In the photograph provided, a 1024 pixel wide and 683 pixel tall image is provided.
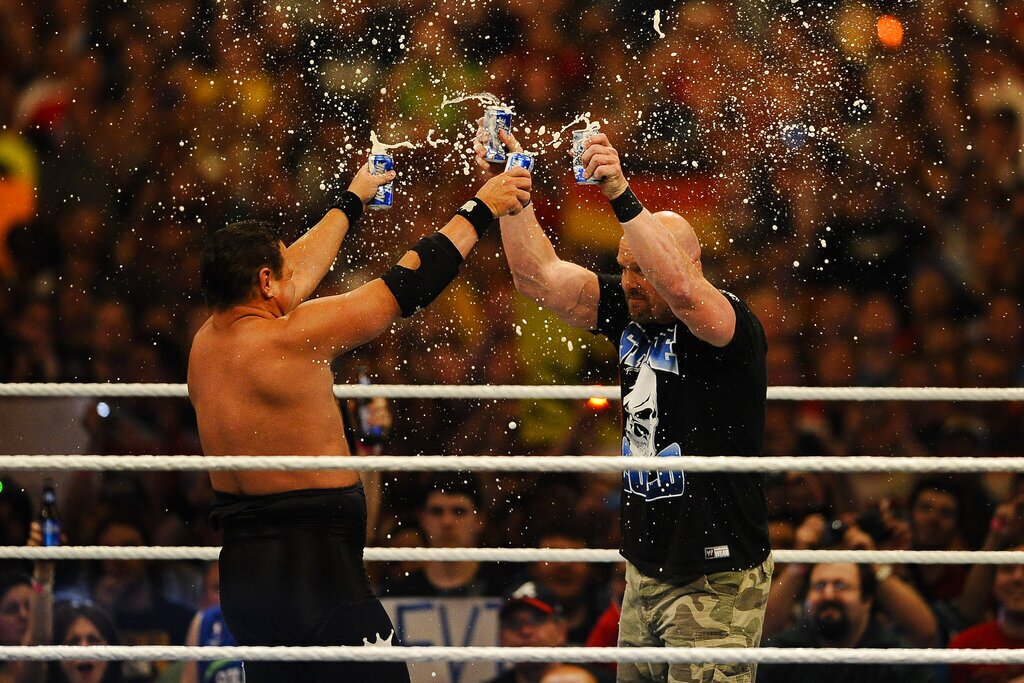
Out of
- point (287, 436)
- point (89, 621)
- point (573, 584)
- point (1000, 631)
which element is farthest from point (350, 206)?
point (1000, 631)

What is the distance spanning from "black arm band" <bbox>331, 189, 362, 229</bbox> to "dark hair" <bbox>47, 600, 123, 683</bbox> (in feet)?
5.34

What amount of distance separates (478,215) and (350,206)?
423 mm

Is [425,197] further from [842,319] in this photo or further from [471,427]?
[842,319]

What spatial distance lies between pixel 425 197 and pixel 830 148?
159 centimetres

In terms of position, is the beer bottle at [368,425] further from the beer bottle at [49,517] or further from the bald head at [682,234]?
the bald head at [682,234]

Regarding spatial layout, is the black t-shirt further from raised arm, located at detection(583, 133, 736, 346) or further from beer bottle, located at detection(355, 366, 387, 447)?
beer bottle, located at detection(355, 366, 387, 447)

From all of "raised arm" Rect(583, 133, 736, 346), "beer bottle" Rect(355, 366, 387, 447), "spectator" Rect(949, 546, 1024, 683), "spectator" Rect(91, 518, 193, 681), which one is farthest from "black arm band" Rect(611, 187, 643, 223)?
"spectator" Rect(91, 518, 193, 681)

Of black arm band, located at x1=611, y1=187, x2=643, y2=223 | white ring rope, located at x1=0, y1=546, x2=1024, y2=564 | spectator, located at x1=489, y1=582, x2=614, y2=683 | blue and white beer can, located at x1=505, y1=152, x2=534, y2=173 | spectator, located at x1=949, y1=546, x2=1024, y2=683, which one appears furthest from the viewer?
spectator, located at x1=489, y1=582, x2=614, y2=683

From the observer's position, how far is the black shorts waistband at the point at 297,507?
2291 mm

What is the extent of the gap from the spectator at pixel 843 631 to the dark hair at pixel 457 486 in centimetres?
96

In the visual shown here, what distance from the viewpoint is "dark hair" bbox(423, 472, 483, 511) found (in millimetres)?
3742

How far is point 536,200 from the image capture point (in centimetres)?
450

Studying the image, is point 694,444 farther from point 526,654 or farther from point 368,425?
point 368,425

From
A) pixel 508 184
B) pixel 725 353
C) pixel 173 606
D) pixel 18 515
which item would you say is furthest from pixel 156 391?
pixel 18 515
